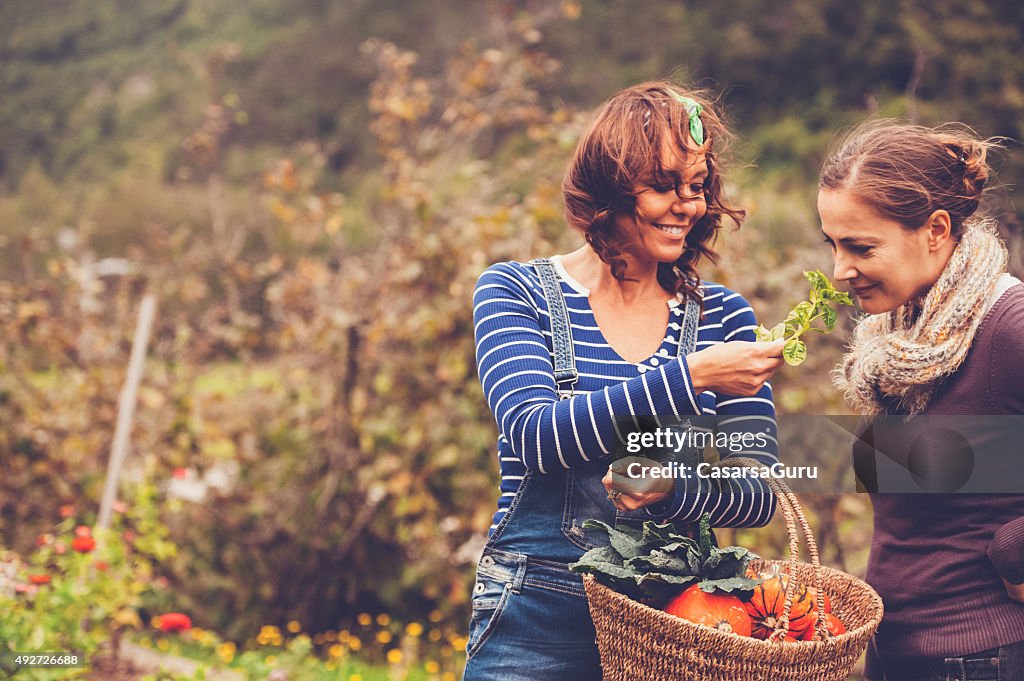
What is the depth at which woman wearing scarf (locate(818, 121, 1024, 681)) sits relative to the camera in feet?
4.85

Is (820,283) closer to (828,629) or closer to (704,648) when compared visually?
(828,629)

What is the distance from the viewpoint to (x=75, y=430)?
442 centimetres

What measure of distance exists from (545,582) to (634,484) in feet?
0.95

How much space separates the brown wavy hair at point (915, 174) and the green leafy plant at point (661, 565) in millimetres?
659

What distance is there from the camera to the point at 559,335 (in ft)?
5.49

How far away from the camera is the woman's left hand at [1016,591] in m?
1.46

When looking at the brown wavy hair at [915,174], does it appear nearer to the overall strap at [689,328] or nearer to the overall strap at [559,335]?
the overall strap at [689,328]

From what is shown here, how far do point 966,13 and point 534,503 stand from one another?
12007 mm

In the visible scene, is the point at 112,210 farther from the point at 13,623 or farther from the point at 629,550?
the point at 629,550

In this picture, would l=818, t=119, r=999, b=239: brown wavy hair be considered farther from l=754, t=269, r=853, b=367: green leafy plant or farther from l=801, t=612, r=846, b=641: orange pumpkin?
l=801, t=612, r=846, b=641: orange pumpkin

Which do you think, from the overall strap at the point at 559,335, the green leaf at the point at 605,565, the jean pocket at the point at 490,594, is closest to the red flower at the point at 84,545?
the jean pocket at the point at 490,594

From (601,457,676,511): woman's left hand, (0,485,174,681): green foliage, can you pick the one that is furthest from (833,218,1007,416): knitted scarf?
(0,485,174,681): green foliage

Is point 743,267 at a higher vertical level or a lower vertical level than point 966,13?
lower

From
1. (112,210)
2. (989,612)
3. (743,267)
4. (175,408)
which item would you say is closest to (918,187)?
(989,612)
